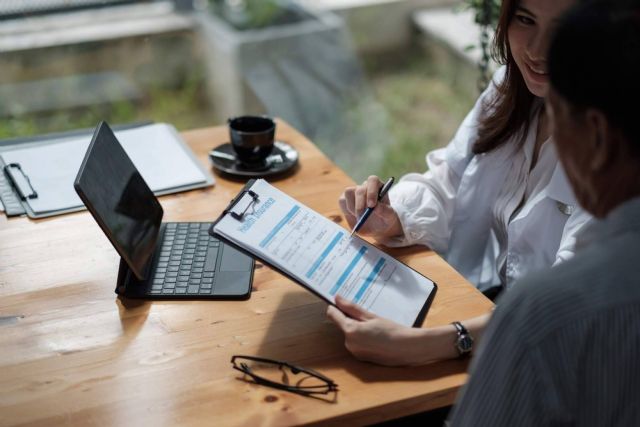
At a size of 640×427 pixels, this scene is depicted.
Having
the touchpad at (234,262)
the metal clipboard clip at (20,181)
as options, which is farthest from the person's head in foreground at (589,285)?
the metal clipboard clip at (20,181)

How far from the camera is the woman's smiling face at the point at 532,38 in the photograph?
4.23 ft

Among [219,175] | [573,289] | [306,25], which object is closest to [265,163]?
[219,175]

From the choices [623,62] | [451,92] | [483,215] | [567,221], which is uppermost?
[623,62]

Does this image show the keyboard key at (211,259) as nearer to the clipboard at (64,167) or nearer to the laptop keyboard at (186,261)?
the laptop keyboard at (186,261)

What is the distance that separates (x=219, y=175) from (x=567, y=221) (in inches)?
26.4

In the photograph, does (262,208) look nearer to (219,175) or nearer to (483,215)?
(219,175)

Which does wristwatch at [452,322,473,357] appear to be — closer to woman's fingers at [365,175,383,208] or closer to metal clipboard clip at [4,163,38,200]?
woman's fingers at [365,175,383,208]

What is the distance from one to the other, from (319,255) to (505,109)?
532 millimetres

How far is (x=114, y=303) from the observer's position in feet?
3.92

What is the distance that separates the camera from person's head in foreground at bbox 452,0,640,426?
0.73 metres

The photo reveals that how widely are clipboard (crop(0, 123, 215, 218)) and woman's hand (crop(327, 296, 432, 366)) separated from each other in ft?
1.92

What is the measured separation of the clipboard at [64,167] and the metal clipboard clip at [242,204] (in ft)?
1.21

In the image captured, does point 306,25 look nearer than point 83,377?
No

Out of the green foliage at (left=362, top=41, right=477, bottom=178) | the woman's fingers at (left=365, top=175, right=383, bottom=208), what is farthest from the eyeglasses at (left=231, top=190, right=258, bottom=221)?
the green foliage at (left=362, top=41, right=477, bottom=178)
